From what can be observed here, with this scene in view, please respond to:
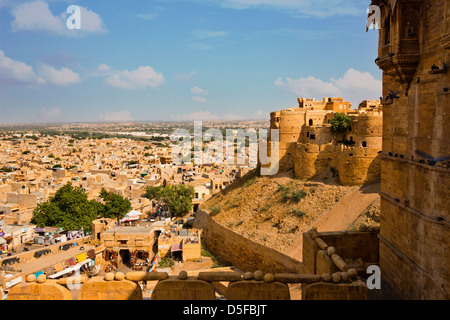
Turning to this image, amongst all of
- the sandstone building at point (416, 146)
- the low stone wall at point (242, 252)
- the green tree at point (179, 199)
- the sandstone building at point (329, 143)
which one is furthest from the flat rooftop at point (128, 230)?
the sandstone building at point (416, 146)

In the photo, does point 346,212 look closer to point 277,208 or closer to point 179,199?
point 277,208

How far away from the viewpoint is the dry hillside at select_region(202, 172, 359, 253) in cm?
1797

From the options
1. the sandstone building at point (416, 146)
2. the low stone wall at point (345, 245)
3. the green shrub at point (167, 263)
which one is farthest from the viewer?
the green shrub at point (167, 263)

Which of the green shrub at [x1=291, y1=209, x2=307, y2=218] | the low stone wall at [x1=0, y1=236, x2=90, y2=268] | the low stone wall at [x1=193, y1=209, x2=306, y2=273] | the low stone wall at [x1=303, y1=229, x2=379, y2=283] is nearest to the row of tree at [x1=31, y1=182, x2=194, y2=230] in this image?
the low stone wall at [x1=0, y1=236, x2=90, y2=268]

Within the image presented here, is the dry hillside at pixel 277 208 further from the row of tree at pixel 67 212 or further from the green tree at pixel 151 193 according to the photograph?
the green tree at pixel 151 193

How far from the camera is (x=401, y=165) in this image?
7336 millimetres

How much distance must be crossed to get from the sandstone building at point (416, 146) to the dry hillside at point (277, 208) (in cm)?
921

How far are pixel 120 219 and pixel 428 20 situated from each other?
90.0 feet

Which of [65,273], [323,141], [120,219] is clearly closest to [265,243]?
[323,141]

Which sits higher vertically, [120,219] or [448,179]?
[448,179]

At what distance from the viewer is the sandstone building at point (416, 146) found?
596 centimetres

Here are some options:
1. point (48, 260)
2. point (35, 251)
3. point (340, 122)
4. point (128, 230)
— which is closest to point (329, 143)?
point (340, 122)

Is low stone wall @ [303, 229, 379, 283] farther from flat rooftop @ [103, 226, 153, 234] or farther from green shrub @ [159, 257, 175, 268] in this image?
flat rooftop @ [103, 226, 153, 234]

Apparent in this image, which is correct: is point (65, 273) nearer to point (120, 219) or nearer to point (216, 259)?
point (216, 259)
